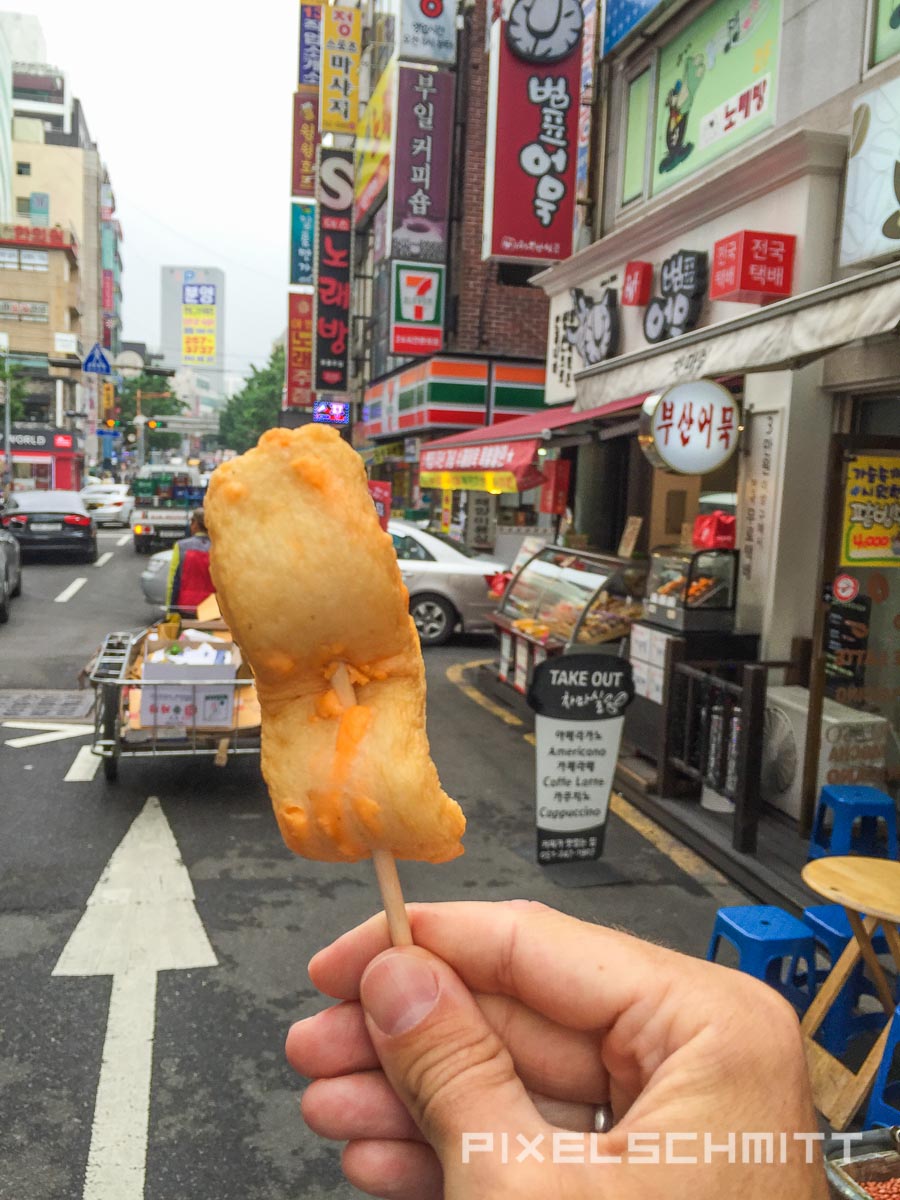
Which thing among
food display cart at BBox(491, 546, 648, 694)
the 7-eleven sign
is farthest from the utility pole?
food display cart at BBox(491, 546, 648, 694)

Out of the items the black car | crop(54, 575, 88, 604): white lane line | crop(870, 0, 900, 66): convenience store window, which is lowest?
crop(54, 575, 88, 604): white lane line

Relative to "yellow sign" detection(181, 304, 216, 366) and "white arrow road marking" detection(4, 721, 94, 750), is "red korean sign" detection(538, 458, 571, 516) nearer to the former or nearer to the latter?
"white arrow road marking" detection(4, 721, 94, 750)

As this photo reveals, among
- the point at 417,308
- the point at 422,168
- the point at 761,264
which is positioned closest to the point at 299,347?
the point at 417,308

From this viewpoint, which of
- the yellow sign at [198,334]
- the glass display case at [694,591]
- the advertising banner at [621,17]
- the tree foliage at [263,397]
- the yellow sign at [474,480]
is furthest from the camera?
the yellow sign at [198,334]

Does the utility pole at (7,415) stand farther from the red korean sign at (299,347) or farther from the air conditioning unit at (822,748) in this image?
the air conditioning unit at (822,748)

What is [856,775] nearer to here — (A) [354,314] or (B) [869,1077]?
(B) [869,1077]

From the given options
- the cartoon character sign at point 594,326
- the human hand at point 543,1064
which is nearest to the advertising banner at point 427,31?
the cartoon character sign at point 594,326
